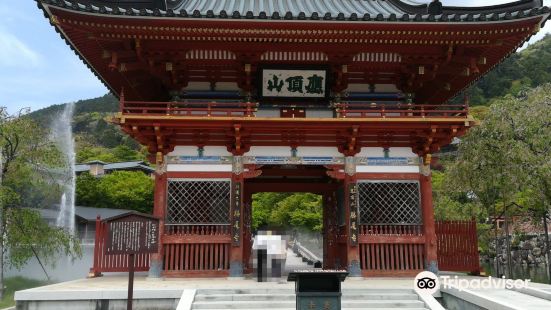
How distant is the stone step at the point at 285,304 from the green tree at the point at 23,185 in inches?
296

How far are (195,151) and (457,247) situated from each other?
8.72 meters

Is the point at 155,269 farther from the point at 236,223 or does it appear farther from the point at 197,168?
the point at 197,168

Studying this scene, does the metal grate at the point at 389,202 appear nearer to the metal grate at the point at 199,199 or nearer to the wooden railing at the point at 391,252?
the wooden railing at the point at 391,252

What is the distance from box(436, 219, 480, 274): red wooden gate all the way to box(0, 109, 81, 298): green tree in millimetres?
12071

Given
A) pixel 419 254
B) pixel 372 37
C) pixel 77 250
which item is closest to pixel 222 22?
pixel 372 37

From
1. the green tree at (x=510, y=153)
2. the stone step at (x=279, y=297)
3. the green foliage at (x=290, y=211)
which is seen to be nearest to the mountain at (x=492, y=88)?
the green foliage at (x=290, y=211)

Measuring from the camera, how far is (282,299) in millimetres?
9969

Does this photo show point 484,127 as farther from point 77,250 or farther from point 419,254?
point 77,250

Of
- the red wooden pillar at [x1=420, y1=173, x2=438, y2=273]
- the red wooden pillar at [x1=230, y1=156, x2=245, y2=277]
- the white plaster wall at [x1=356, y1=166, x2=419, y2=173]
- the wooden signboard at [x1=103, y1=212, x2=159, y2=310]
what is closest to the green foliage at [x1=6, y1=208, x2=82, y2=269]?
the red wooden pillar at [x1=230, y1=156, x2=245, y2=277]

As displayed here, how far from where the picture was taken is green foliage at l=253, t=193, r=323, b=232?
3397cm

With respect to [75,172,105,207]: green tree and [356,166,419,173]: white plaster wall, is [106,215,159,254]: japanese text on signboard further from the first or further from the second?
[75,172,105,207]: green tree

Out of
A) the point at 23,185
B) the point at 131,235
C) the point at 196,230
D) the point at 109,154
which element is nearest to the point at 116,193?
the point at 109,154

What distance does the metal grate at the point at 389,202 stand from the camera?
1331 centimetres

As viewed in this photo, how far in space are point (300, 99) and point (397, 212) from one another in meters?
4.37
